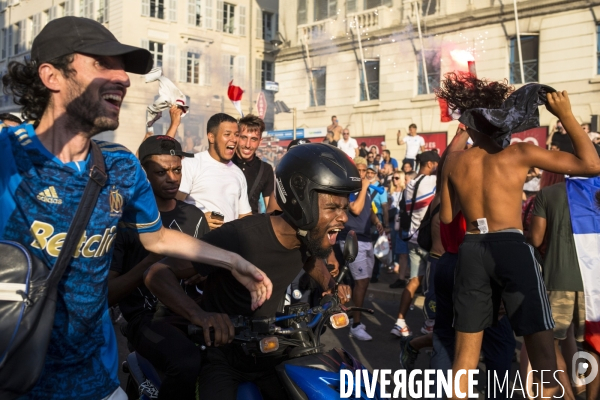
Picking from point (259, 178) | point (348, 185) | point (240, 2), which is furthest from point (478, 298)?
point (240, 2)

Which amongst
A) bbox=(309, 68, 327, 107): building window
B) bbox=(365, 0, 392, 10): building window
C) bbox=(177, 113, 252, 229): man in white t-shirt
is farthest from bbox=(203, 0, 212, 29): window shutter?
bbox=(177, 113, 252, 229): man in white t-shirt

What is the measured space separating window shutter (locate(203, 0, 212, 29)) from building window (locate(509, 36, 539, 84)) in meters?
23.2

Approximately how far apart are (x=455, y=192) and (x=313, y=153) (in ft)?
5.77

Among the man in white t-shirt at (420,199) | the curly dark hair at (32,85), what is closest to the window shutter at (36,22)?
the man in white t-shirt at (420,199)

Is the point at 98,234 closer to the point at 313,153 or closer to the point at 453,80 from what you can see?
the point at 313,153

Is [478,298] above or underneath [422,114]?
underneath

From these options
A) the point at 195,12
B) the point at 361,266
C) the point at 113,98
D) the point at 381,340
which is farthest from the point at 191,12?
the point at 113,98

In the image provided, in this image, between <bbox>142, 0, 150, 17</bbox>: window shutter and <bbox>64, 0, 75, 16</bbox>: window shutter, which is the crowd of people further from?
<bbox>64, 0, 75, 16</bbox>: window shutter

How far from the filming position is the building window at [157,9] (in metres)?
38.0

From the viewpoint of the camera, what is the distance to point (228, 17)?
4194 centimetres

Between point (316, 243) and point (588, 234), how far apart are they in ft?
8.84

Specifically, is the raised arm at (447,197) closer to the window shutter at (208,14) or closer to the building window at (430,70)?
the building window at (430,70)

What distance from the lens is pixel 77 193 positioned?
83.3 inches

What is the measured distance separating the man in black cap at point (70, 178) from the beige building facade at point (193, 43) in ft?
98.8
